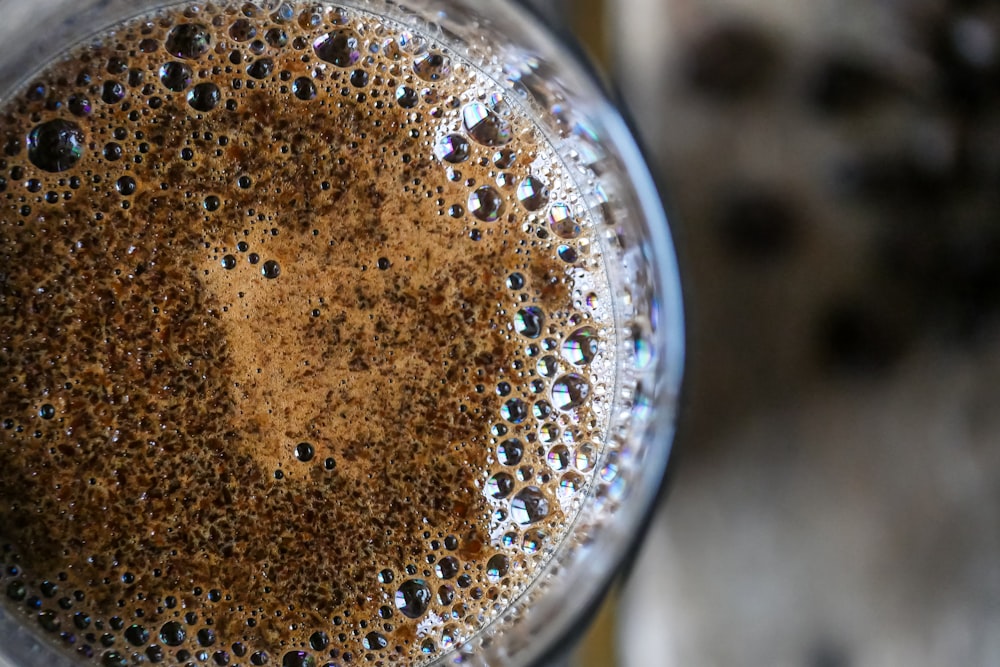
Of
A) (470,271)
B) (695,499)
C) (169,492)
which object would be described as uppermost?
(470,271)

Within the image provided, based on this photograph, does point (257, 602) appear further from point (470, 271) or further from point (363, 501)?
point (470, 271)

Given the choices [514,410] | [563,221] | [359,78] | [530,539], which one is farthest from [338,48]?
[530,539]

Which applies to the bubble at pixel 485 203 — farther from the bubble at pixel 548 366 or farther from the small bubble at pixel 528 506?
the small bubble at pixel 528 506

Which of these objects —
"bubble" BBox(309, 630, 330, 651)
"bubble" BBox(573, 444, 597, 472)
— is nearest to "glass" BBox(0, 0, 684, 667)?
"bubble" BBox(573, 444, 597, 472)

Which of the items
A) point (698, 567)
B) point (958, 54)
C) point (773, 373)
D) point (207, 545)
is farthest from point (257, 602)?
point (958, 54)

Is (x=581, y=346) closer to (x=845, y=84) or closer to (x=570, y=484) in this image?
(x=570, y=484)
